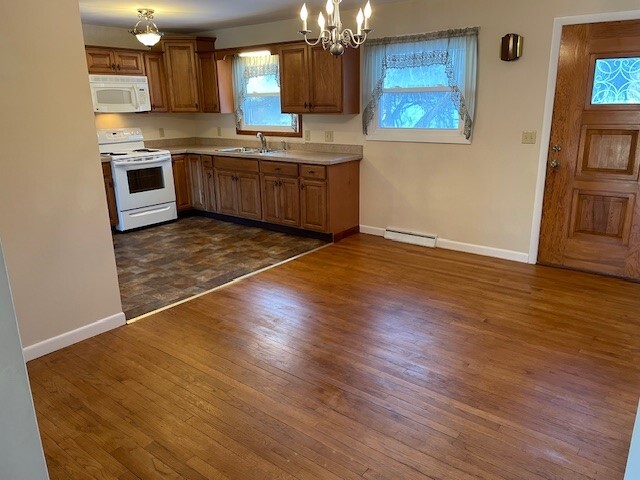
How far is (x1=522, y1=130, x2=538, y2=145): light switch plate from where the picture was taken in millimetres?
3994

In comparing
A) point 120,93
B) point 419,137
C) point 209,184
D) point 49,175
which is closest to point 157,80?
point 120,93

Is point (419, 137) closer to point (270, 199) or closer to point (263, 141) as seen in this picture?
point (270, 199)

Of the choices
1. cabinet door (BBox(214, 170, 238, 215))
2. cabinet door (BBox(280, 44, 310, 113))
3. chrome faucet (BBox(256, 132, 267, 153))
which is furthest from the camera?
chrome faucet (BBox(256, 132, 267, 153))

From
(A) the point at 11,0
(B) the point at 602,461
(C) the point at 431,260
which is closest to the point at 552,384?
(B) the point at 602,461

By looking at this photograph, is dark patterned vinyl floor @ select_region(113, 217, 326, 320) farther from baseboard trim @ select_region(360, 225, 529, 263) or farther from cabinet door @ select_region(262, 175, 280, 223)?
baseboard trim @ select_region(360, 225, 529, 263)

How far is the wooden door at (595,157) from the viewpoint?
11.7 feet

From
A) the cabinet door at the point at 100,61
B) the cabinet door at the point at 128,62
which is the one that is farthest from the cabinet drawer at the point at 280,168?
the cabinet door at the point at 100,61

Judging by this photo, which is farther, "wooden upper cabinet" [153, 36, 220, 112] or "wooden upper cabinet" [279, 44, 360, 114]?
"wooden upper cabinet" [153, 36, 220, 112]

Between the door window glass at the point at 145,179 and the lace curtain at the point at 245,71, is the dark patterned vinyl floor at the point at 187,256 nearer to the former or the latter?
the door window glass at the point at 145,179

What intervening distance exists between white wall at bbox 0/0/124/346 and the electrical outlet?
3.37 meters

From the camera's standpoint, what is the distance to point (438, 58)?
172 inches

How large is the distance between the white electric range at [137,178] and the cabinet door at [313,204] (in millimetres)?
1895

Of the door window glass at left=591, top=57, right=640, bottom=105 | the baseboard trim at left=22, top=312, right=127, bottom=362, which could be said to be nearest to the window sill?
the door window glass at left=591, top=57, right=640, bottom=105

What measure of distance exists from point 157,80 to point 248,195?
1978 mm
